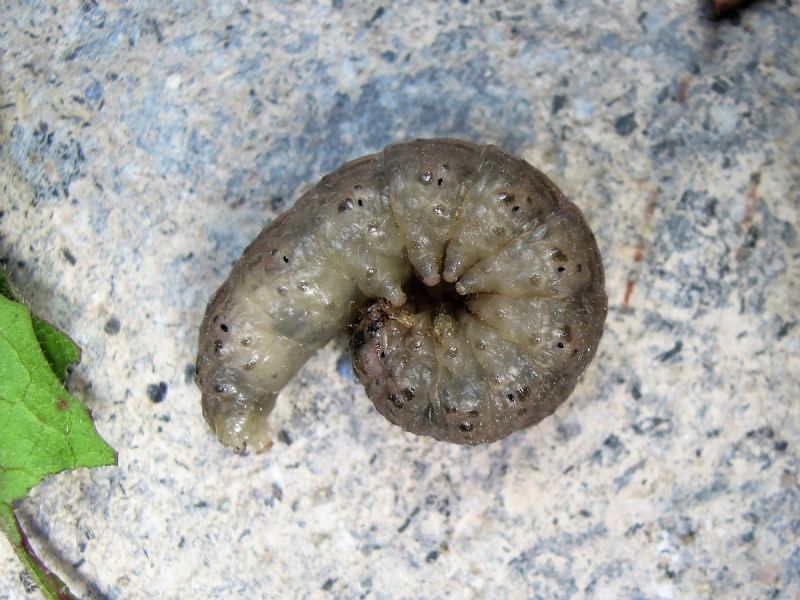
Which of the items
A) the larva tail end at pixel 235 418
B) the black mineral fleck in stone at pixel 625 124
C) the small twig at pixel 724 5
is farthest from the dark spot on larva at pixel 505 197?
the small twig at pixel 724 5

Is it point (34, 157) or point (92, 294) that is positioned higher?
point (34, 157)

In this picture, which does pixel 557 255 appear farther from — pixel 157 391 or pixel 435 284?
pixel 157 391

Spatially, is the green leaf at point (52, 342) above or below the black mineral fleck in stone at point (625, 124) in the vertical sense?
above

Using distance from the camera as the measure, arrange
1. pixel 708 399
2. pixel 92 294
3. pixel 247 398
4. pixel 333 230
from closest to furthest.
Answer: pixel 333 230 < pixel 247 398 < pixel 708 399 < pixel 92 294

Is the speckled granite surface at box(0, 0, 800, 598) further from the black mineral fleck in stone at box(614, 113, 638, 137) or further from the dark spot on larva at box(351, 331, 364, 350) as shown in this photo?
the dark spot on larva at box(351, 331, 364, 350)

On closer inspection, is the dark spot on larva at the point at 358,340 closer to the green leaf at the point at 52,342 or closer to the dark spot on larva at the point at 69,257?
the green leaf at the point at 52,342

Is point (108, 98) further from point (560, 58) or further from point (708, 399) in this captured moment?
point (708, 399)

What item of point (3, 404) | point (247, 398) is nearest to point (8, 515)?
point (3, 404)
